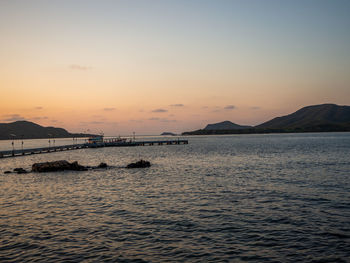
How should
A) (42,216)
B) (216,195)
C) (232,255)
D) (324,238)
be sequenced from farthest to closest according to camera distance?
(216,195) → (42,216) → (324,238) → (232,255)

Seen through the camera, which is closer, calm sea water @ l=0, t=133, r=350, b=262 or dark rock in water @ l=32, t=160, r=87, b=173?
calm sea water @ l=0, t=133, r=350, b=262

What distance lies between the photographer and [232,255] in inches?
458

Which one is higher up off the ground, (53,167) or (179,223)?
(53,167)

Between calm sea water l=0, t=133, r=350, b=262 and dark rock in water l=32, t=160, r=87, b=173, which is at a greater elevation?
dark rock in water l=32, t=160, r=87, b=173

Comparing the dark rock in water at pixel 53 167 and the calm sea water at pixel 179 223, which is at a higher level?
the dark rock in water at pixel 53 167

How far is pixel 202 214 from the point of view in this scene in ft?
59.1

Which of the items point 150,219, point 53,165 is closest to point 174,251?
point 150,219

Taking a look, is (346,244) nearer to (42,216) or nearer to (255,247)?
(255,247)

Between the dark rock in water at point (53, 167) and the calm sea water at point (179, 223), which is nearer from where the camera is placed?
the calm sea water at point (179, 223)

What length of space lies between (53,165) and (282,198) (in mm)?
36681

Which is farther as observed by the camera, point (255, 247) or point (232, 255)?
point (255, 247)

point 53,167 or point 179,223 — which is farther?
point 53,167

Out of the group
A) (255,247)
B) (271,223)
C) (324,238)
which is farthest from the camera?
(271,223)

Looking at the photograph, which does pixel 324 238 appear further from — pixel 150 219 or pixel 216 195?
pixel 216 195
